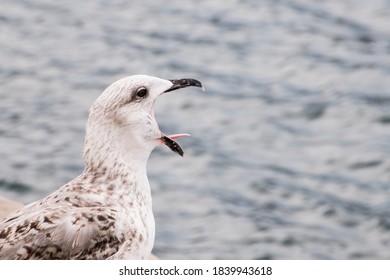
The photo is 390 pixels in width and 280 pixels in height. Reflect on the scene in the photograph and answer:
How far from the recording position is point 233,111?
14.8m

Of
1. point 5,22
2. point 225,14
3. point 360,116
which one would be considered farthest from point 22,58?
point 360,116

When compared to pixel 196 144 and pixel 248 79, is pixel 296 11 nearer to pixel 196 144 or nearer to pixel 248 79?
pixel 248 79

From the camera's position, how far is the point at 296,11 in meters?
17.3

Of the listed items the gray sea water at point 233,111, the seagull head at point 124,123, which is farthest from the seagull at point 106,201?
the gray sea water at point 233,111

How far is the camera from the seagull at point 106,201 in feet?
23.2

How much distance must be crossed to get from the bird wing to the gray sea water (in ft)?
16.4

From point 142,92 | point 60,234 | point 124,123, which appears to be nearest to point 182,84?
point 142,92

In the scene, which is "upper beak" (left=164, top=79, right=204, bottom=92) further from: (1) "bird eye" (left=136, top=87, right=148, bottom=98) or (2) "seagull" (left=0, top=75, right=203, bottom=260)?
(1) "bird eye" (left=136, top=87, right=148, bottom=98)

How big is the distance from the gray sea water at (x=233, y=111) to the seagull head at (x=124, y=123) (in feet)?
15.2

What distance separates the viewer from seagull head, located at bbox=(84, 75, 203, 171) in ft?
24.8

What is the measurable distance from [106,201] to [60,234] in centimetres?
45

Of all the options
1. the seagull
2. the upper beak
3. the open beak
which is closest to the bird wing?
the seagull

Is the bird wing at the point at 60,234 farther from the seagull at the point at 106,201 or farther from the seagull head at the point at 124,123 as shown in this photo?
the seagull head at the point at 124,123

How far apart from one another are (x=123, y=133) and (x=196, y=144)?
21.7ft
